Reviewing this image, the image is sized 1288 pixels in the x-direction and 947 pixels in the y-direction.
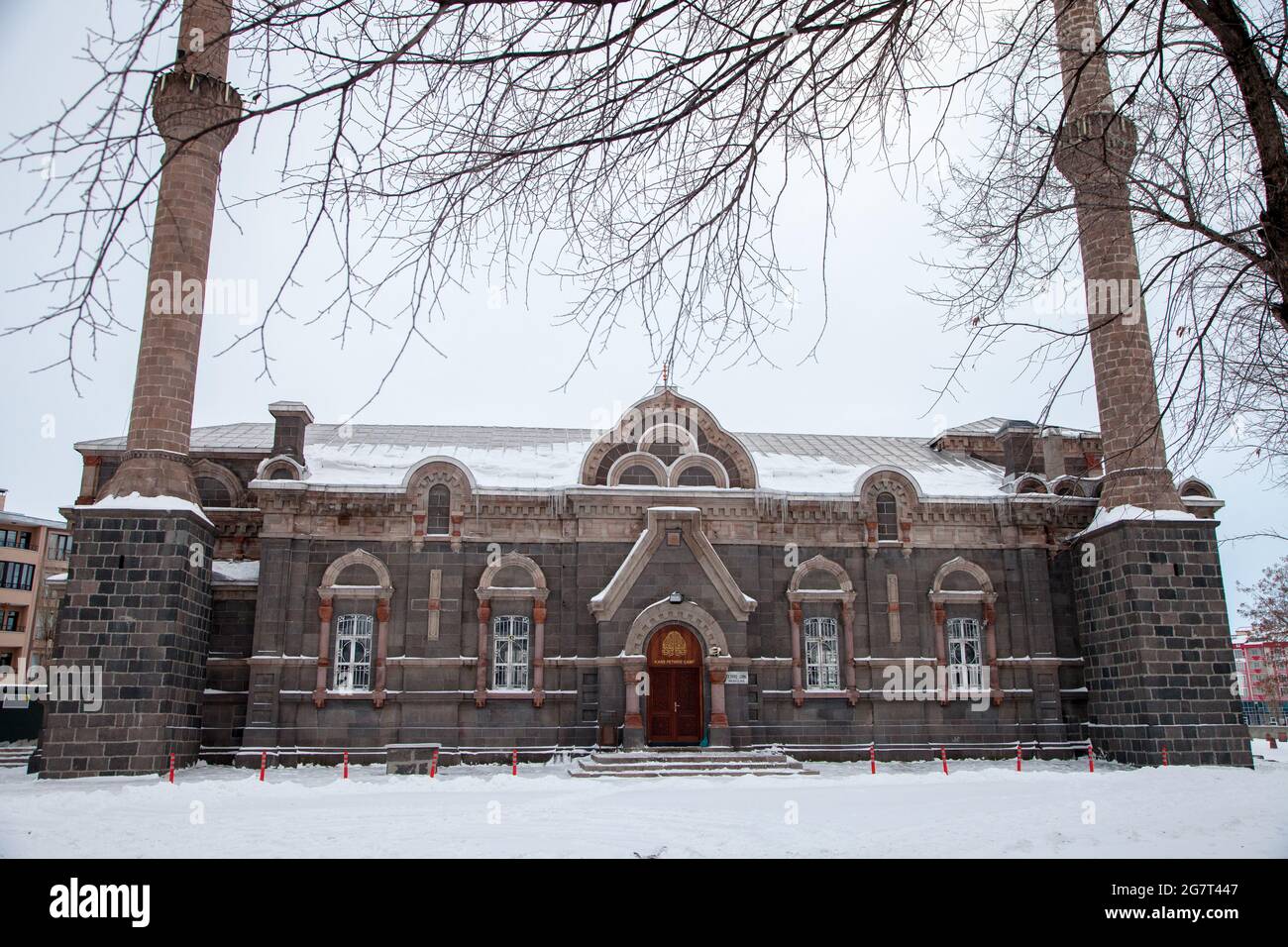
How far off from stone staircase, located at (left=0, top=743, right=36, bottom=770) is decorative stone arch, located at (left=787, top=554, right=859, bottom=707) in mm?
20878

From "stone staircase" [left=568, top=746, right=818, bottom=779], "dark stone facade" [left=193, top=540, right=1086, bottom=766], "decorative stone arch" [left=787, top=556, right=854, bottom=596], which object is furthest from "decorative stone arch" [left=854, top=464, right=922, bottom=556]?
"stone staircase" [left=568, top=746, right=818, bottom=779]

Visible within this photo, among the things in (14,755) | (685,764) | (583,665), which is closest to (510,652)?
(583,665)

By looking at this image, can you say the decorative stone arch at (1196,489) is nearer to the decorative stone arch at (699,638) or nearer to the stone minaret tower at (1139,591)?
the stone minaret tower at (1139,591)

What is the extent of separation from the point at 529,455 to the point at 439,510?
15.7ft

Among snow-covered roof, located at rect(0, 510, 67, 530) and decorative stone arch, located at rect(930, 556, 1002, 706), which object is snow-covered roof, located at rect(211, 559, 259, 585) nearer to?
decorative stone arch, located at rect(930, 556, 1002, 706)

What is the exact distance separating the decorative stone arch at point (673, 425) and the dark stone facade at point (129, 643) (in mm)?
11100

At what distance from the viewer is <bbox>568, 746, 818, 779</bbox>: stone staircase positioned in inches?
867

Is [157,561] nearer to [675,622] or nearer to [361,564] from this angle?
[361,564]

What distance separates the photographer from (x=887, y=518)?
2767 cm

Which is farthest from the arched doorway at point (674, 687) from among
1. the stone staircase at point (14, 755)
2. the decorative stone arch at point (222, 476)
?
the stone staircase at point (14, 755)

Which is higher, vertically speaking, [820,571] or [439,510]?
[439,510]
